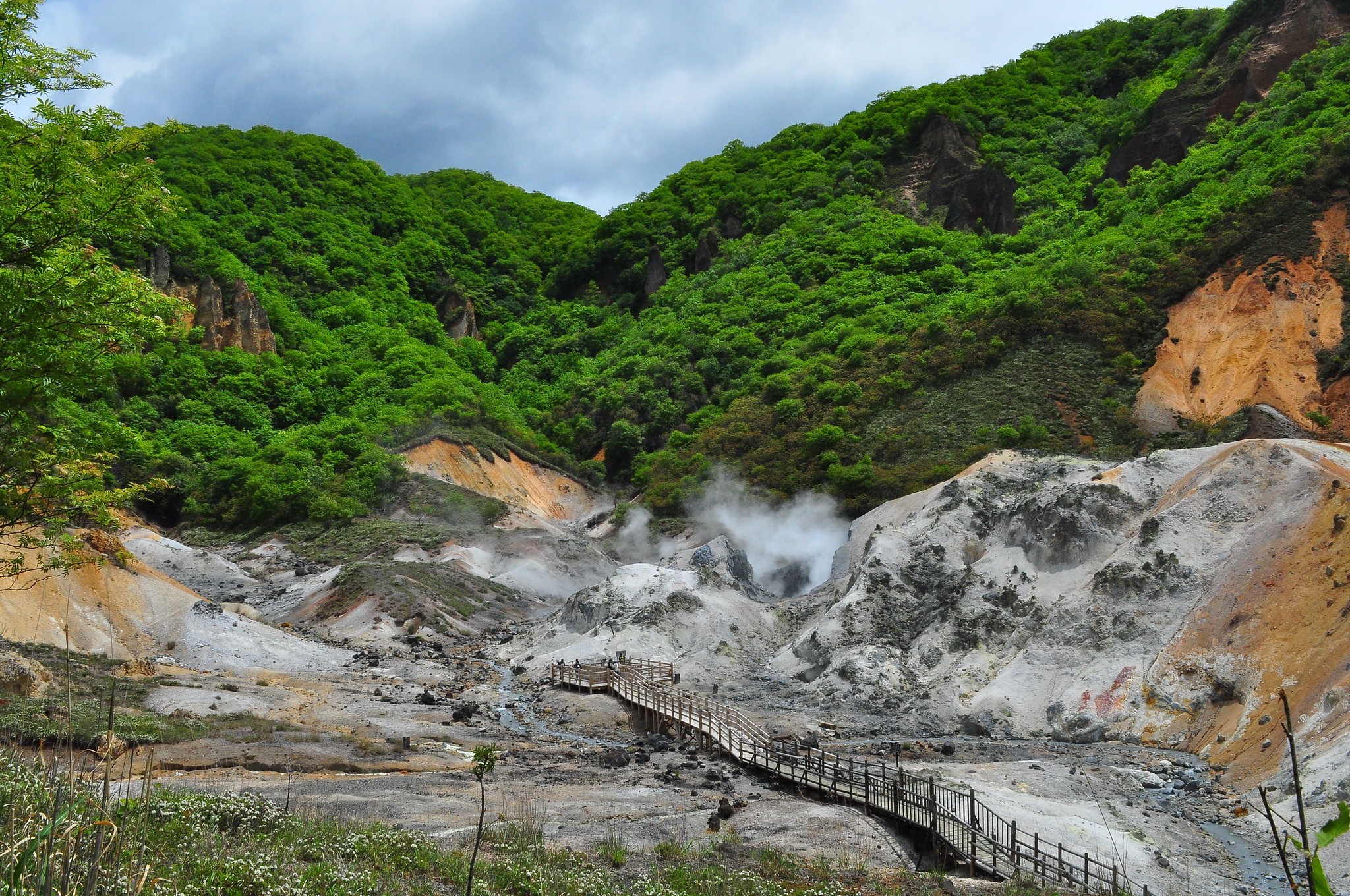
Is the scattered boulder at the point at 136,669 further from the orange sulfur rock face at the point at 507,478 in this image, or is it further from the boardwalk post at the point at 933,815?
the orange sulfur rock face at the point at 507,478

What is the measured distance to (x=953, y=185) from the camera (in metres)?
117

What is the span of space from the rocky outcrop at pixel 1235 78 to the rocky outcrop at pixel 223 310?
89901 millimetres

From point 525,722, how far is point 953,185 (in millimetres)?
100827

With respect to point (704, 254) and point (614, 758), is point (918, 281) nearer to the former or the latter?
point (704, 254)

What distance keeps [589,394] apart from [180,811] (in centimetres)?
9387

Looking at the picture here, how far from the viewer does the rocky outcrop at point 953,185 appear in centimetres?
11238

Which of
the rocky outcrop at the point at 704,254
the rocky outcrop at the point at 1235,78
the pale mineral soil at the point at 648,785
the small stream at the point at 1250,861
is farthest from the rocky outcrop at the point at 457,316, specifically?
the small stream at the point at 1250,861

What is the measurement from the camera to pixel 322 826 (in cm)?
1346

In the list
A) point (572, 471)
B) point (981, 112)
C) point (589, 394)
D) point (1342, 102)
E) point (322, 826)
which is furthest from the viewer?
point (981, 112)

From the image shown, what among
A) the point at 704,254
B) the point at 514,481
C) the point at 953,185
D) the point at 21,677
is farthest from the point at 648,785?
the point at 953,185

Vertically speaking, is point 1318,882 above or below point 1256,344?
below

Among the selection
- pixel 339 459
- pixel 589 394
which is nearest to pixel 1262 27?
pixel 589 394

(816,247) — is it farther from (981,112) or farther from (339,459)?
(339,459)

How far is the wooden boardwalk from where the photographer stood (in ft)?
52.0
